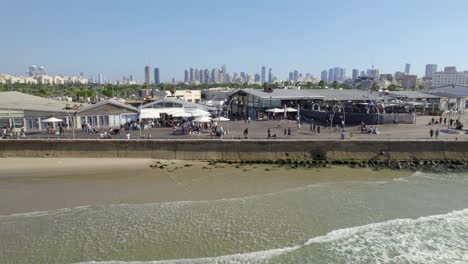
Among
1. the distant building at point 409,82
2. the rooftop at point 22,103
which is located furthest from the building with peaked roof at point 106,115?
the distant building at point 409,82

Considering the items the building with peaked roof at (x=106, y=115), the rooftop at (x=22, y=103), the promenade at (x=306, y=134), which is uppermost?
the rooftop at (x=22, y=103)

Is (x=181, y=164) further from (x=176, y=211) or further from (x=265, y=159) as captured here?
(x=176, y=211)

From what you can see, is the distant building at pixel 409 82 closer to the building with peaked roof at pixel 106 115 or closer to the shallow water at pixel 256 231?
the building with peaked roof at pixel 106 115

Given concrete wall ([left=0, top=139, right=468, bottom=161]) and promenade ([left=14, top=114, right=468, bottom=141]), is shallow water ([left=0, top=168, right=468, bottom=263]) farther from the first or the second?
promenade ([left=14, top=114, right=468, bottom=141])

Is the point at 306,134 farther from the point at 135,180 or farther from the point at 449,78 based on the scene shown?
the point at 449,78

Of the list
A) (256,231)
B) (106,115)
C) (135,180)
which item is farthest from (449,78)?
(256,231)
